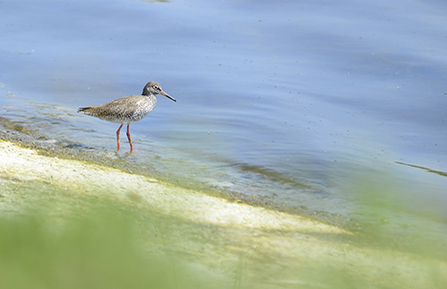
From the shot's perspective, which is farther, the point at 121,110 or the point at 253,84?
the point at 253,84

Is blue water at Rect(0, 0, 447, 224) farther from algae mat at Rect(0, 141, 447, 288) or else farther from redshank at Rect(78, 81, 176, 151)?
algae mat at Rect(0, 141, 447, 288)

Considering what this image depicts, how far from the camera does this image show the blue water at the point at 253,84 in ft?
22.4

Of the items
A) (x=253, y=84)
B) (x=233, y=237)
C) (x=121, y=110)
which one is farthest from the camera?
(x=253, y=84)

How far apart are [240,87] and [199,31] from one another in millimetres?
3796

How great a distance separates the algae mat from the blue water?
96cm

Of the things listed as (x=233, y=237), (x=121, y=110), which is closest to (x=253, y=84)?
(x=121, y=110)

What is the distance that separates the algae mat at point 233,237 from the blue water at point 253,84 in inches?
37.9

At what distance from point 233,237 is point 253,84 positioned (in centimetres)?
765

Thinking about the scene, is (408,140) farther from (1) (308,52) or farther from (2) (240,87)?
(1) (308,52)

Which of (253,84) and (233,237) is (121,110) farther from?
→ (233,237)

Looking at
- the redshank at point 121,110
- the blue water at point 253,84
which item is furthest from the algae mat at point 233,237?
the redshank at point 121,110

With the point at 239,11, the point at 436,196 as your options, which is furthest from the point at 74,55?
the point at 436,196

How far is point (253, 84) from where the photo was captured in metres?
10.6

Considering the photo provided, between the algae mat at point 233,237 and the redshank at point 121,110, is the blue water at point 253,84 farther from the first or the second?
the algae mat at point 233,237
